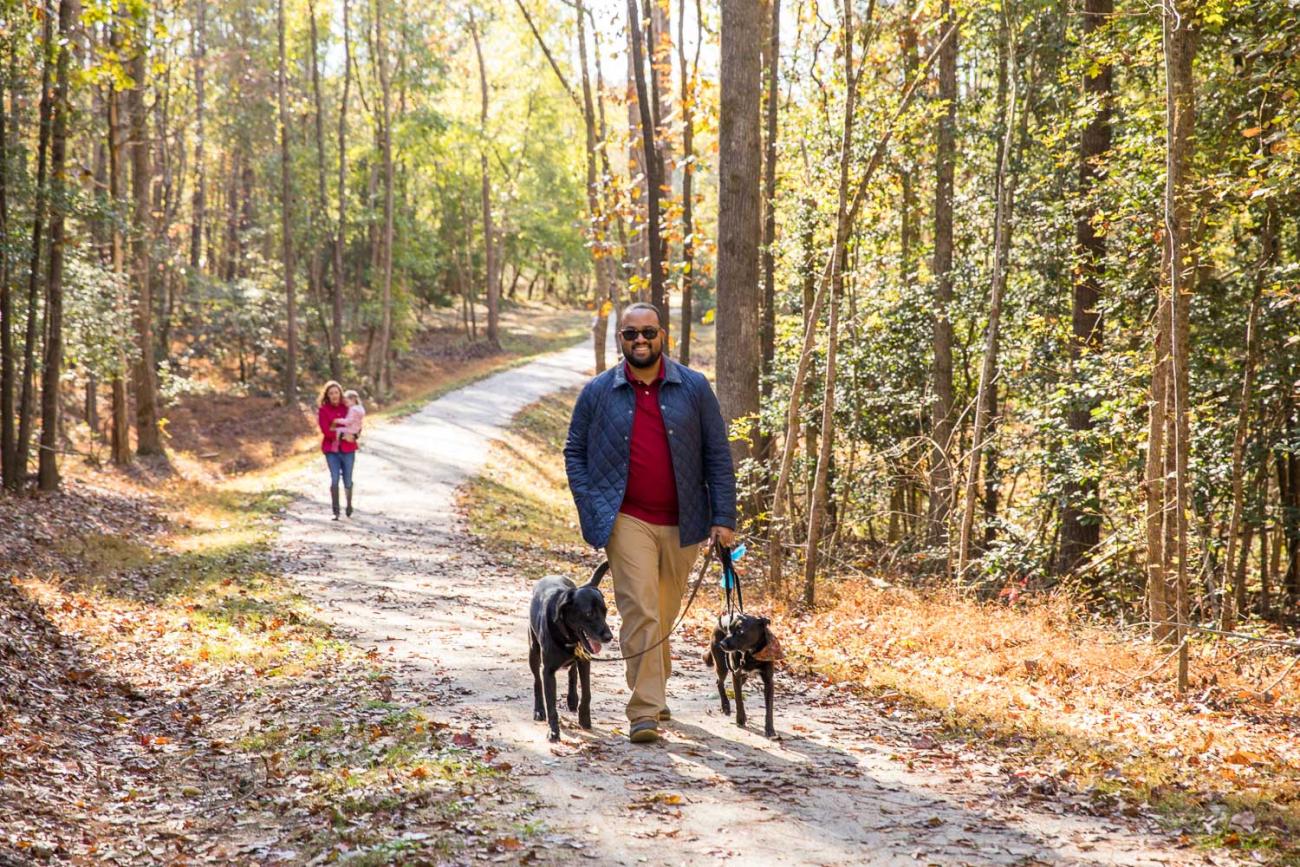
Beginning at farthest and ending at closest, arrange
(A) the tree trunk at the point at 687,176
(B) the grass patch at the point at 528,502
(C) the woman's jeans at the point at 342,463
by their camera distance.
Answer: (C) the woman's jeans at the point at 342,463 → (B) the grass patch at the point at 528,502 → (A) the tree trunk at the point at 687,176

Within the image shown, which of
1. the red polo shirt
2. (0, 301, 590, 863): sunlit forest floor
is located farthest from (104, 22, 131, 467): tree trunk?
the red polo shirt

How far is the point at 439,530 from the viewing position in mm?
16734

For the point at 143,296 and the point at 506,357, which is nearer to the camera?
the point at 143,296

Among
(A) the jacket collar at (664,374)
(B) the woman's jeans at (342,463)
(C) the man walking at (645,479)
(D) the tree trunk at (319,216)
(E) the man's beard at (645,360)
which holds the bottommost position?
(B) the woman's jeans at (342,463)

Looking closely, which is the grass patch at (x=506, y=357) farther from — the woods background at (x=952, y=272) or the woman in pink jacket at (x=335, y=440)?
the woman in pink jacket at (x=335, y=440)

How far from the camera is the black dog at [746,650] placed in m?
6.43

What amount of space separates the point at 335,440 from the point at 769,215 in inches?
325

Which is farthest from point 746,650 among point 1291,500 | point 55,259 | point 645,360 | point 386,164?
point 386,164

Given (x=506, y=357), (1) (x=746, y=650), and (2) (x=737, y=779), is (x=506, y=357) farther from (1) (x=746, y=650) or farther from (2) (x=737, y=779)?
(2) (x=737, y=779)

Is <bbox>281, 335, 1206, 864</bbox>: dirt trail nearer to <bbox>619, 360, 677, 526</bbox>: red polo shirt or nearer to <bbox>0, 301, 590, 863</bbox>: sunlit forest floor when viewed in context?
<bbox>0, 301, 590, 863</bbox>: sunlit forest floor

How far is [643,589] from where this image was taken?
20.2ft

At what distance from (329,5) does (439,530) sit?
2446 cm

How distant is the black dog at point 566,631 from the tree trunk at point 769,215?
8592 millimetres

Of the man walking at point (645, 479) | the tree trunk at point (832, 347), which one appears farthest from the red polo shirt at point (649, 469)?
the tree trunk at point (832, 347)
